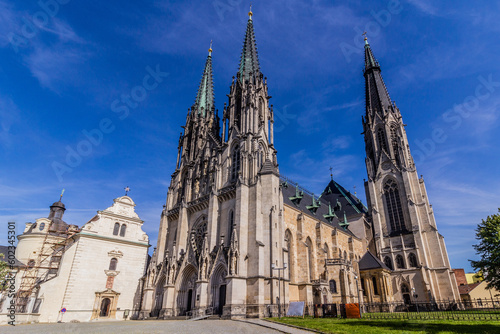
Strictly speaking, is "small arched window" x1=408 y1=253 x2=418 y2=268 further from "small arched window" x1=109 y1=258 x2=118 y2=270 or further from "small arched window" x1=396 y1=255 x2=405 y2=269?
"small arched window" x1=109 y1=258 x2=118 y2=270

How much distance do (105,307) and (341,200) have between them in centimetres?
4195

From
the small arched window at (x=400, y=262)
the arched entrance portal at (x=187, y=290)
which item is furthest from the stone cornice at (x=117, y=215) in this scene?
the small arched window at (x=400, y=262)

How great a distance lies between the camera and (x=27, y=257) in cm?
4181

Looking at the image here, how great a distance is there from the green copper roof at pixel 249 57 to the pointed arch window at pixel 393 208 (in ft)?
95.8

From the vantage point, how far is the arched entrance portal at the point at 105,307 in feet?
110

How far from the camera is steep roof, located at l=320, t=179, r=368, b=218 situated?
52.5 meters

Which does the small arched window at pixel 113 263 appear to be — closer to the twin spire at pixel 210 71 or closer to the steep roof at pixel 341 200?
the twin spire at pixel 210 71

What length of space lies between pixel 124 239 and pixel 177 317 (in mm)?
14283

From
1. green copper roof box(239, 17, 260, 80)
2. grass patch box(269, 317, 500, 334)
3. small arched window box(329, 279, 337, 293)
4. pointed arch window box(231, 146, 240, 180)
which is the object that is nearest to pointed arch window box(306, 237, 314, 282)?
small arched window box(329, 279, 337, 293)

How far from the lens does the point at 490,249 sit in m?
25.9

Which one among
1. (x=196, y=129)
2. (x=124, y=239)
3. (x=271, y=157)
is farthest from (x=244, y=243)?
(x=196, y=129)

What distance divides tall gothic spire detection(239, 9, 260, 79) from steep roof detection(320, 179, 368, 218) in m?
29.1

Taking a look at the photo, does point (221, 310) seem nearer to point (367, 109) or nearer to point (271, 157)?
point (271, 157)

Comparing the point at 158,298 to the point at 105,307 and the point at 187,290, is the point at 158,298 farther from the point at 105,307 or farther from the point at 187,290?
the point at 105,307
